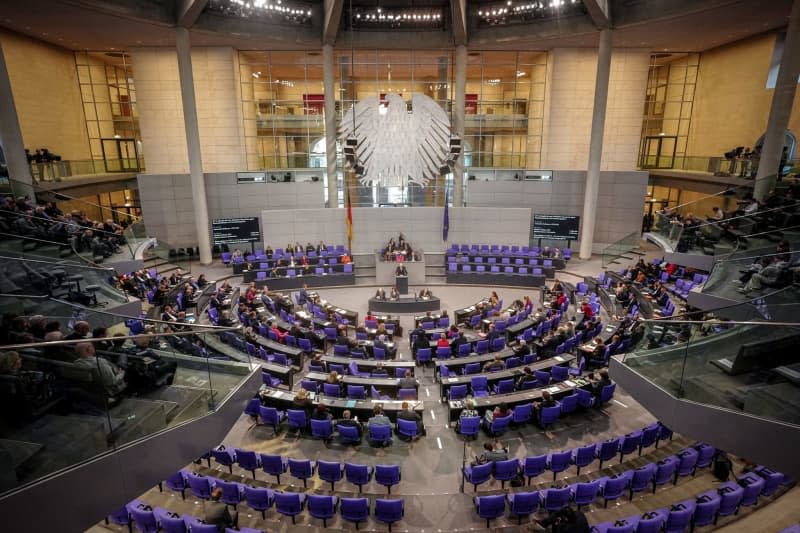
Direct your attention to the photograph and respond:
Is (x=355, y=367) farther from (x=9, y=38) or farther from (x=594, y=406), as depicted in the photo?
(x=9, y=38)

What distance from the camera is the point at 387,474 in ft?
26.0

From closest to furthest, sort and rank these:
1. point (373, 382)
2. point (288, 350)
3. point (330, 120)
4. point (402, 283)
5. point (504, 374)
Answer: point (373, 382)
point (504, 374)
point (288, 350)
point (402, 283)
point (330, 120)

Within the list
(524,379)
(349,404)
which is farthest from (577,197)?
(349,404)

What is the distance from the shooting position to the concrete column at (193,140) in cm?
2042

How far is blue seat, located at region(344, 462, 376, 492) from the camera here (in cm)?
798

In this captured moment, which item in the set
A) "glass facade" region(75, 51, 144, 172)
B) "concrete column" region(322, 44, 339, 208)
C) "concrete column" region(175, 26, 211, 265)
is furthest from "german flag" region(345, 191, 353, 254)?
"glass facade" region(75, 51, 144, 172)

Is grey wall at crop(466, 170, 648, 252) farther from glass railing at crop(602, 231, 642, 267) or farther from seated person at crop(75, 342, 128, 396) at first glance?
seated person at crop(75, 342, 128, 396)

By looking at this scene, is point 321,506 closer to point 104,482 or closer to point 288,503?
point 288,503

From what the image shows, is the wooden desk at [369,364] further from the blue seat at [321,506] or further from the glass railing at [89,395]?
the glass railing at [89,395]

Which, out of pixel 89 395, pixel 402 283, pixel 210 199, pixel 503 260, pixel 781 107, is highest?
pixel 781 107

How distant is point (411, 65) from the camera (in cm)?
2547

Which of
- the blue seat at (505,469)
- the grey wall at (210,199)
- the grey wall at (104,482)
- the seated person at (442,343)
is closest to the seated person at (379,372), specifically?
the seated person at (442,343)

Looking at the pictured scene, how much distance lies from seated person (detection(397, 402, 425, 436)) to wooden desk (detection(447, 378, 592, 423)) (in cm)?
76

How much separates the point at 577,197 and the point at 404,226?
32.7 feet
